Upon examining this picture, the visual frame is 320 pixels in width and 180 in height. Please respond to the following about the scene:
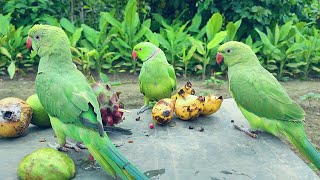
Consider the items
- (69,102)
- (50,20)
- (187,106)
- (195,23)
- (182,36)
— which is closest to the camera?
(69,102)

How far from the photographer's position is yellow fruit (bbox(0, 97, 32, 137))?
10.00ft

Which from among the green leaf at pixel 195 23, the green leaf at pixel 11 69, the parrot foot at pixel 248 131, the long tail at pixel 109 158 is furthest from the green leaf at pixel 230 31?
the long tail at pixel 109 158

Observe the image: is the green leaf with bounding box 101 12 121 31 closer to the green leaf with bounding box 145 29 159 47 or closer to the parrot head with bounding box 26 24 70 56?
the green leaf with bounding box 145 29 159 47

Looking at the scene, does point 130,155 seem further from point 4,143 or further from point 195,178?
point 4,143

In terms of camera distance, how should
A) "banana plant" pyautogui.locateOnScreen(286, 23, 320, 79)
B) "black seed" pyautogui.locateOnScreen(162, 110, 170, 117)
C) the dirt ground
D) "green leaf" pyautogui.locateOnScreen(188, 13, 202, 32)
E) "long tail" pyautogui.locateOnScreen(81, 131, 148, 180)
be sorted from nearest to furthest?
1. "long tail" pyautogui.locateOnScreen(81, 131, 148, 180)
2. "black seed" pyautogui.locateOnScreen(162, 110, 170, 117)
3. the dirt ground
4. "banana plant" pyautogui.locateOnScreen(286, 23, 320, 79)
5. "green leaf" pyautogui.locateOnScreen(188, 13, 202, 32)

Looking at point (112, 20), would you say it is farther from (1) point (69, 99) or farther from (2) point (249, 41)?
(1) point (69, 99)

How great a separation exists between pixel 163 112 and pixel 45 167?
109cm

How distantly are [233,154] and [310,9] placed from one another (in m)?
6.75

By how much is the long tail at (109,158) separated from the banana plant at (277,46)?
4789 millimetres

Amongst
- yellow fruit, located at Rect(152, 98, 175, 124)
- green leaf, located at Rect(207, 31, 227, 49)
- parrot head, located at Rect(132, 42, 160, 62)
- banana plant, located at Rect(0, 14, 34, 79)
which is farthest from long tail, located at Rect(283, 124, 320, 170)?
banana plant, located at Rect(0, 14, 34, 79)

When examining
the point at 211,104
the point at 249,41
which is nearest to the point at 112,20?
the point at 249,41

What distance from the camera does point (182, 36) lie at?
23.1ft

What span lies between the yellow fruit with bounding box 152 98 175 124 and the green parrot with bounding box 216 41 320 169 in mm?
497

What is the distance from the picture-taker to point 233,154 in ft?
9.68
